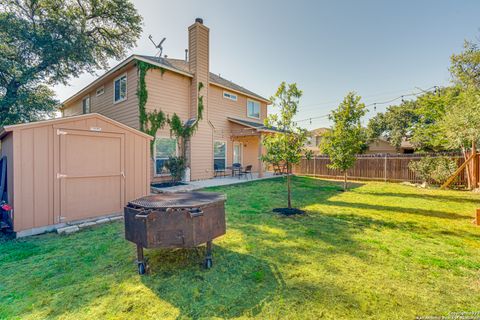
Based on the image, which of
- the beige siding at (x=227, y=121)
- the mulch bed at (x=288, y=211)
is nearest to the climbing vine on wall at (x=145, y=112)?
the beige siding at (x=227, y=121)

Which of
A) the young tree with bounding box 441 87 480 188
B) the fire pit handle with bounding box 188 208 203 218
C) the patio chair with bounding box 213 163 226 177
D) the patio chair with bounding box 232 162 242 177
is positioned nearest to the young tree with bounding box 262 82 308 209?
the fire pit handle with bounding box 188 208 203 218

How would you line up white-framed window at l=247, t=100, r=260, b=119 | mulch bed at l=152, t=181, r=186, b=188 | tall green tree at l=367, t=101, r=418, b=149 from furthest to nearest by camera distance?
tall green tree at l=367, t=101, r=418, b=149, white-framed window at l=247, t=100, r=260, b=119, mulch bed at l=152, t=181, r=186, b=188

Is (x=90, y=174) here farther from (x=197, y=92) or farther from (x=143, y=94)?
(x=197, y=92)

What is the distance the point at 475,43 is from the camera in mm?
12648

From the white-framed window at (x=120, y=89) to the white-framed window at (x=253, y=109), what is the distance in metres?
8.38

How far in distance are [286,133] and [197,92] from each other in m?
7.39

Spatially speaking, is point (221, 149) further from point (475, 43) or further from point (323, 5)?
point (475, 43)

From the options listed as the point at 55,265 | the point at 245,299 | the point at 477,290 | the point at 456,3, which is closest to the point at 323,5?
the point at 456,3

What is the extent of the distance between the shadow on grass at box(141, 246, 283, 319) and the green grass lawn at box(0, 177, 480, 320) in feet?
0.05

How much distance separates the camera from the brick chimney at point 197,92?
11961mm

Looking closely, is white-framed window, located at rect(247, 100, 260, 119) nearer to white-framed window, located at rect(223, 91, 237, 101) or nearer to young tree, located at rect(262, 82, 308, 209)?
white-framed window, located at rect(223, 91, 237, 101)

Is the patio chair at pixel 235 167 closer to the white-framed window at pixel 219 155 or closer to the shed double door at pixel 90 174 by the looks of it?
the white-framed window at pixel 219 155

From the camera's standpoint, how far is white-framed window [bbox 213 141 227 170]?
13.6m

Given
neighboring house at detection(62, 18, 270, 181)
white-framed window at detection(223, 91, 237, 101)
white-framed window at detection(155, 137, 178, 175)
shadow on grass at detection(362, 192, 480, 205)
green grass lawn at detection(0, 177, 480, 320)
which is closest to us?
green grass lawn at detection(0, 177, 480, 320)
